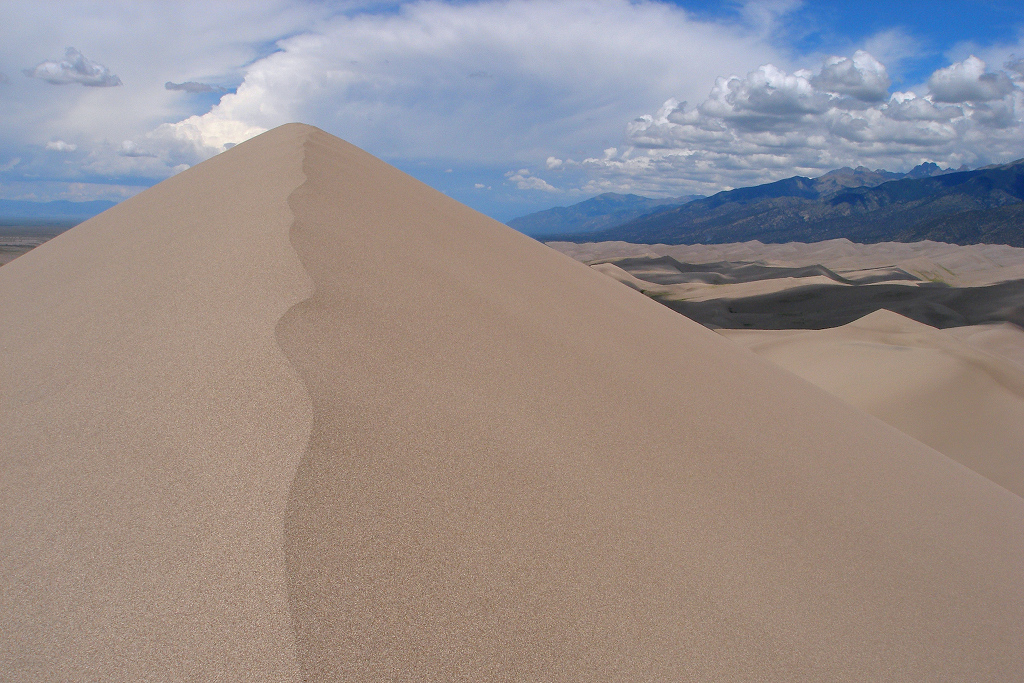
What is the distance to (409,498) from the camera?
2385mm

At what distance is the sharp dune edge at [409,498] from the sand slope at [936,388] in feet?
11.3

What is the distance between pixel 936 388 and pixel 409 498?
1006cm

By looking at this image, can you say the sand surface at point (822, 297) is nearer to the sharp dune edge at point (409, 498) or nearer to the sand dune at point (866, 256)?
the sand dune at point (866, 256)

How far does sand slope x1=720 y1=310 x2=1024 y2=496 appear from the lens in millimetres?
7863

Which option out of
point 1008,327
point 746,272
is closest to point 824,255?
point 746,272

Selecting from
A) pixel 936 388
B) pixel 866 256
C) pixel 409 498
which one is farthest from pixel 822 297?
pixel 866 256

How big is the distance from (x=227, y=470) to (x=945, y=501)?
4624mm

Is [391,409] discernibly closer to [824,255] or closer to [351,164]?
[351,164]

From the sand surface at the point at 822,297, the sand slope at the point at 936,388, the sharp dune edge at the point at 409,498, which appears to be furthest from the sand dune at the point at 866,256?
the sharp dune edge at the point at 409,498

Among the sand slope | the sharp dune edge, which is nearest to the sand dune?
the sand slope

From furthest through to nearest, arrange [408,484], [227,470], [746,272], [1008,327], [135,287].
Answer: [746,272] < [1008,327] < [135,287] < [408,484] < [227,470]

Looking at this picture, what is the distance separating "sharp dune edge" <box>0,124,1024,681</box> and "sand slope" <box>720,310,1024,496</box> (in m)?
3.45

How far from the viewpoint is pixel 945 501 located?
173 inches

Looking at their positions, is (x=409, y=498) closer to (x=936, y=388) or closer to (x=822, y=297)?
(x=936, y=388)
